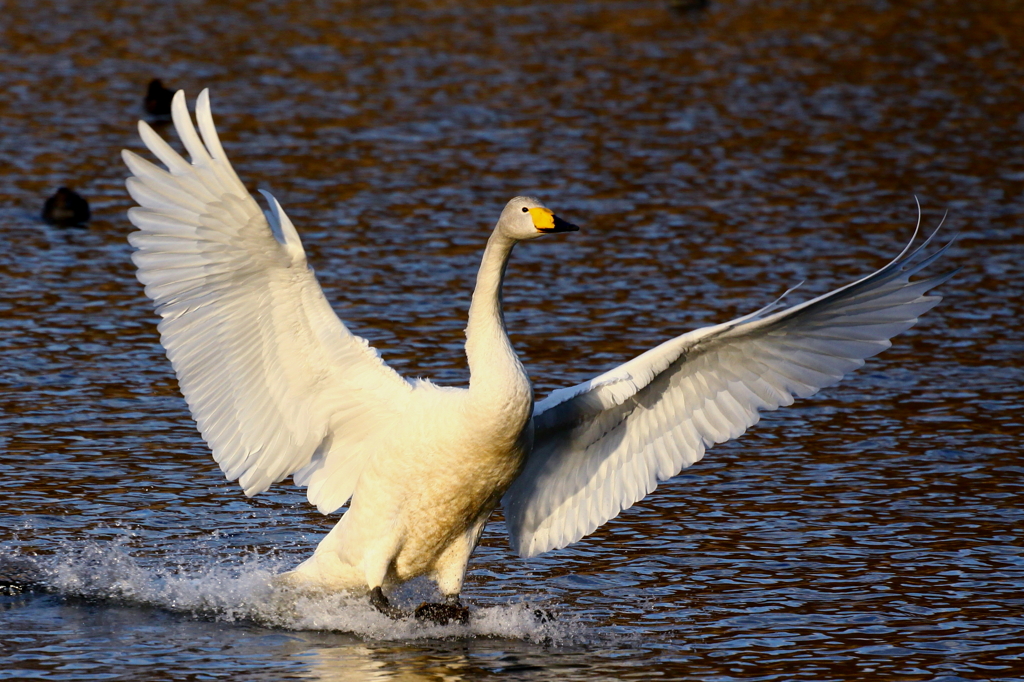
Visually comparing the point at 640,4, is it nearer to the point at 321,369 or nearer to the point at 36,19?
the point at 36,19

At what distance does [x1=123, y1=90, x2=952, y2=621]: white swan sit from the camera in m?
7.88

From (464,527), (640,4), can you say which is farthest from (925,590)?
(640,4)

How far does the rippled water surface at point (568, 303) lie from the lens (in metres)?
8.41

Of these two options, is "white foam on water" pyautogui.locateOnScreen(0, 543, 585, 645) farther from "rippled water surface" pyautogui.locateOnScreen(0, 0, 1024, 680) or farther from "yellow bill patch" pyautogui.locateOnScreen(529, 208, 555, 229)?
"yellow bill patch" pyautogui.locateOnScreen(529, 208, 555, 229)

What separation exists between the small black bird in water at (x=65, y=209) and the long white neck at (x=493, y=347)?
9624 millimetres

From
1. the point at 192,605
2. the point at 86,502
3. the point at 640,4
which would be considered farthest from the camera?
the point at 640,4

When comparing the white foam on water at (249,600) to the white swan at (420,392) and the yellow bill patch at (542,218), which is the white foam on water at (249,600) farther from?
the yellow bill patch at (542,218)

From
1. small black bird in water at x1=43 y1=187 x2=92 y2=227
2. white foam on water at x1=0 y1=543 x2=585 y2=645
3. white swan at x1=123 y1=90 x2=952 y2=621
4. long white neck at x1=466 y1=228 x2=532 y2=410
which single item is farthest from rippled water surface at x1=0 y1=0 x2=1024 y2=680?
long white neck at x1=466 y1=228 x2=532 y2=410

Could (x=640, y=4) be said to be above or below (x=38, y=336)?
above

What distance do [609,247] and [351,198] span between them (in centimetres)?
339

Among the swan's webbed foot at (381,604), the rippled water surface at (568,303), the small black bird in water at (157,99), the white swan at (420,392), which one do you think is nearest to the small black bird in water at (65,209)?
the rippled water surface at (568,303)

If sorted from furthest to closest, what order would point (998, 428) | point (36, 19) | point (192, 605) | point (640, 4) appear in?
point (640, 4), point (36, 19), point (998, 428), point (192, 605)

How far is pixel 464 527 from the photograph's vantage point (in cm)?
841

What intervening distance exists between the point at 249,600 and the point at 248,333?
1501 millimetres
